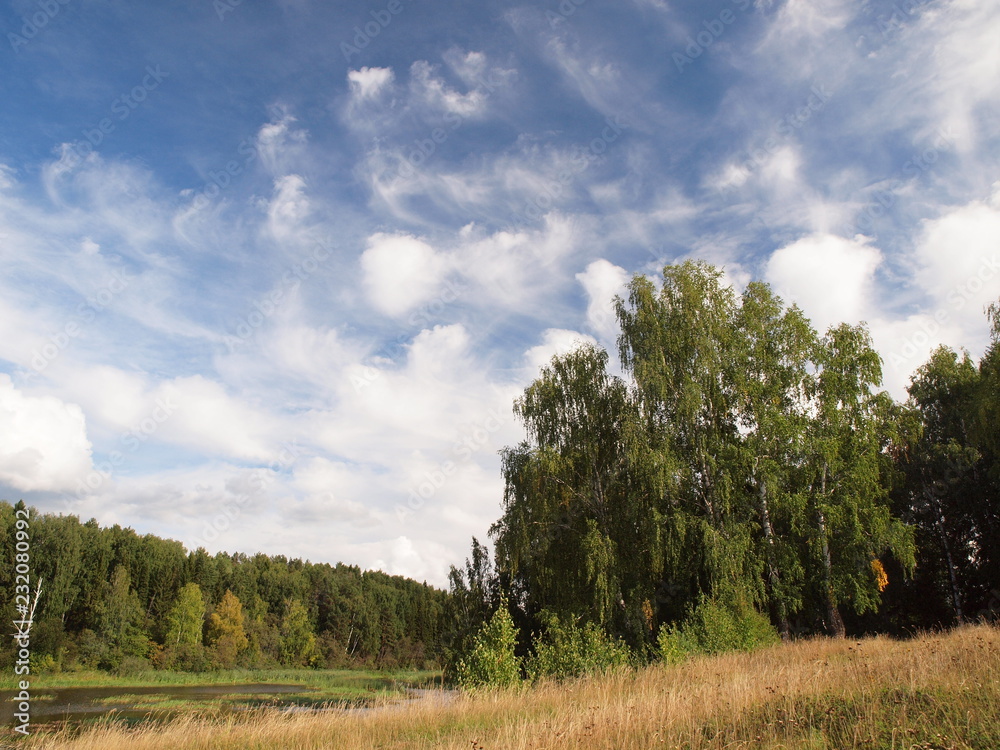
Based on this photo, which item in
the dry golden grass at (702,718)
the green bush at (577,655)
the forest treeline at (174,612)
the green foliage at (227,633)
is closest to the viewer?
the dry golden grass at (702,718)

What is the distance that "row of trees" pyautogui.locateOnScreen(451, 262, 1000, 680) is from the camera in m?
19.9

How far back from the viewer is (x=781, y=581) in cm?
2019

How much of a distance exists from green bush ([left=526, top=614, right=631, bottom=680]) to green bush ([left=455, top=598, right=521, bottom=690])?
0.91m

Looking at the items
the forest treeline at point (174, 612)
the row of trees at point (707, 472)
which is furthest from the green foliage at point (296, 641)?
the row of trees at point (707, 472)

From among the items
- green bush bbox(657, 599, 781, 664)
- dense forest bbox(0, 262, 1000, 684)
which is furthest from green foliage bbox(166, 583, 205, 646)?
green bush bbox(657, 599, 781, 664)

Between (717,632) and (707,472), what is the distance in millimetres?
5681

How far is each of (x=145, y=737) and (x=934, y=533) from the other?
3479cm

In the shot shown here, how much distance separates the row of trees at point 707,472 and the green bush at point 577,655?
1.23 metres

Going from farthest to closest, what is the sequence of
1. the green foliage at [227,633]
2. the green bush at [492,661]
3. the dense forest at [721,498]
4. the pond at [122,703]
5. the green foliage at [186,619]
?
1. the green foliage at [227,633]
2. the green foliage at [186,619]
3. the pond at [122,703]
4. the dense forest at [721,498]
5. the green bush at [492,661]

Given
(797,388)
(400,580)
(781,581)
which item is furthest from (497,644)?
(400,580)

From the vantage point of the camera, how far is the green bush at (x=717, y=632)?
16.4m

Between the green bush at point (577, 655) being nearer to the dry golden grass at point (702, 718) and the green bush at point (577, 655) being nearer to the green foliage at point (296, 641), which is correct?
the dry golden grass at point (702, 718)

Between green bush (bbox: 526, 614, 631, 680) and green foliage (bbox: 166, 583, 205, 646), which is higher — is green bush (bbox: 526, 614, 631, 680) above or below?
above

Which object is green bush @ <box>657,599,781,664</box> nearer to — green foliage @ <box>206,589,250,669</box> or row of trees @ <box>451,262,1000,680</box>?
row of trees @ <box>451,262,1000,680</box>
